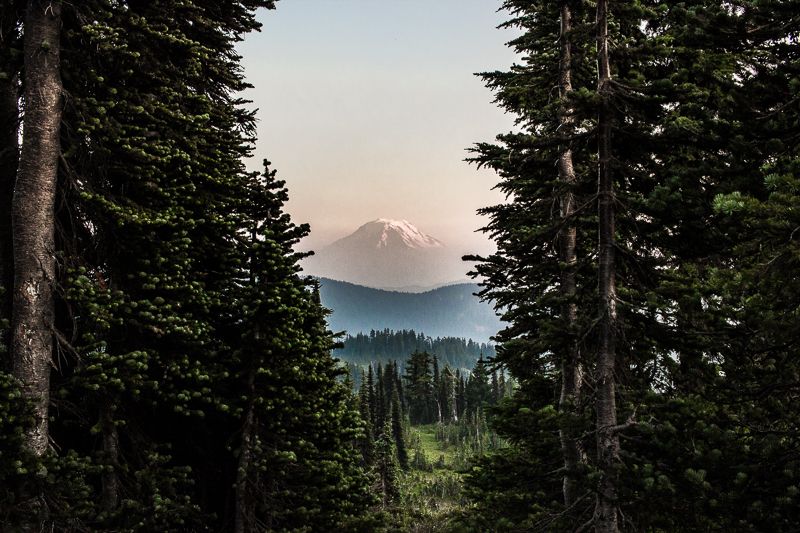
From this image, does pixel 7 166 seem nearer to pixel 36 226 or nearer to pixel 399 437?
pixel 36 226

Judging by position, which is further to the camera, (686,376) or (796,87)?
(686,376)

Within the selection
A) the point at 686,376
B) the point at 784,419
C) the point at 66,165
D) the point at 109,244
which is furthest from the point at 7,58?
the point at 784,419

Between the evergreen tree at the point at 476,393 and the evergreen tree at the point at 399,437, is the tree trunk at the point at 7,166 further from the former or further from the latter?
the evergreen tree at the point at 476,393

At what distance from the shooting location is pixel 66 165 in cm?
748

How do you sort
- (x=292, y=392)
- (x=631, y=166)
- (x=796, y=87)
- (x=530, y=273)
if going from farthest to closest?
(x=530, y=273), (x=292, y=392), (x=631, y=166), (x=796, y=87)

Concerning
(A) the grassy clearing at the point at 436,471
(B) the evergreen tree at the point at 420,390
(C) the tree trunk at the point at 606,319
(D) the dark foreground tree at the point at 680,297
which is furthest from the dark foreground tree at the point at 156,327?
(B) the evergreen tree at the point at 420,390

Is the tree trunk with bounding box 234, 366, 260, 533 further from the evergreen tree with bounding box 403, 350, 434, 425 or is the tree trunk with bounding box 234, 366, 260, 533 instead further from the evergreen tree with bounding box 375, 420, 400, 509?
the evergreen tree with bounding box 403, 350, 434, 425

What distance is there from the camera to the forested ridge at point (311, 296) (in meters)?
5.10

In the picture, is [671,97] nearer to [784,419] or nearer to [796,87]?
[796,87]

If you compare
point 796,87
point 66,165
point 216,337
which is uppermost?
point 66,165

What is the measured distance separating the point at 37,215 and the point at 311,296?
5.20 meters

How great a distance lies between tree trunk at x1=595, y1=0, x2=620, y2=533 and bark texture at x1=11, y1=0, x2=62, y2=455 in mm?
8110

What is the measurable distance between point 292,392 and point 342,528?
3377 millimetres

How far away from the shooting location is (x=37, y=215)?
7.11 m
